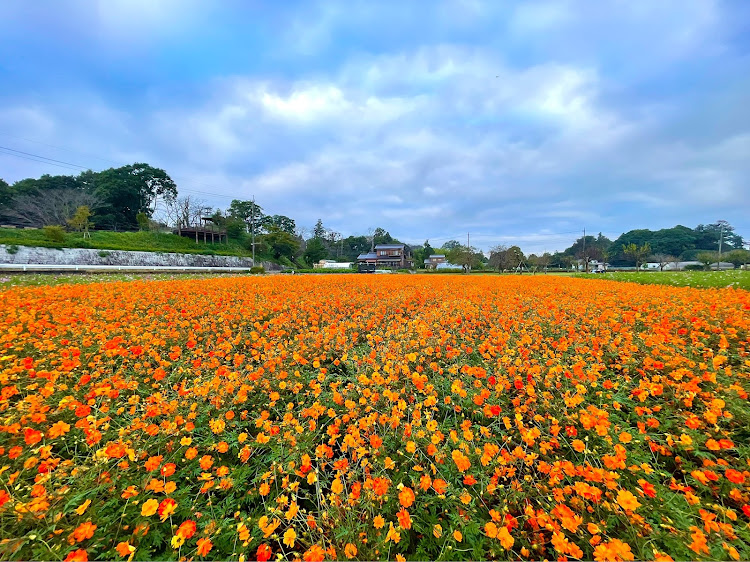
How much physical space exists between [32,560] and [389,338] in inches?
106

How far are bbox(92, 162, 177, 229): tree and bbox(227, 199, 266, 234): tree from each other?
8.55 m

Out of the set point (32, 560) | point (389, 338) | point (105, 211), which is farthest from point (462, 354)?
point (105, 211)

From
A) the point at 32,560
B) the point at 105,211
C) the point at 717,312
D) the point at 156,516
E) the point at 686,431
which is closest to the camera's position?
the point at 32,560

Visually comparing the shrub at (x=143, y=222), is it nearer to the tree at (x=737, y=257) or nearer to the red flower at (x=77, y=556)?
the red flower at (x=77, y=556)

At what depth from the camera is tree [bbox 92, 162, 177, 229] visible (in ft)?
114

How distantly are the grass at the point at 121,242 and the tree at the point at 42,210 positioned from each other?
17.2 ft

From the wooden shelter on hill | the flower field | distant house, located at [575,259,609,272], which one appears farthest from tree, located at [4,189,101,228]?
distant house, located at [575,259,609,272]

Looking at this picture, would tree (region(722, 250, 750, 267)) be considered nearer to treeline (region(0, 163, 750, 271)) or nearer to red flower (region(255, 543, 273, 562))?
treeline (region(0, 163, 750, 271))

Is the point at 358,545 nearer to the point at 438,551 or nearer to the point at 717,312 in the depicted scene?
the point at 438,551

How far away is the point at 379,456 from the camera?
1.70 m

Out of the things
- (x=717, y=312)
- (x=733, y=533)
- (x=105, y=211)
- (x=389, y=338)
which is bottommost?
(x=733, y=533)

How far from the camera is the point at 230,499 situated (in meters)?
1.55

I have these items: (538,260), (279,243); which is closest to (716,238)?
(538,260)

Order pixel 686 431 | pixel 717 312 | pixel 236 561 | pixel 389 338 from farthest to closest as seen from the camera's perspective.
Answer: pixel 717 312 < pixel 389 338 < pixel 686 431 < pixel 236 561
